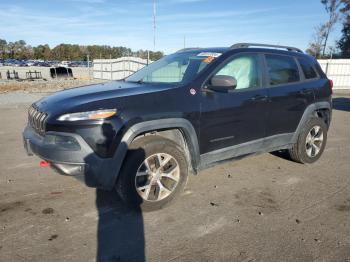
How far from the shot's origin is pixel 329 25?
151 feet

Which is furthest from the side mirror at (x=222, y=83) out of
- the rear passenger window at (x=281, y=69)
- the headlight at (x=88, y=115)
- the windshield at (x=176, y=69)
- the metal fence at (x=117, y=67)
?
the metal fence at (x=117, y=67)

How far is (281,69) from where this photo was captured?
466 cm

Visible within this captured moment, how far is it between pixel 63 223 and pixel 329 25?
51.1 m

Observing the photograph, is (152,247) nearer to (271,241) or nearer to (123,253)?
(123,253)

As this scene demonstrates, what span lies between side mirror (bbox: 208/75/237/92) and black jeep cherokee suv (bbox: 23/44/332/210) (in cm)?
1

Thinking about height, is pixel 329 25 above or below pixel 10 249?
above

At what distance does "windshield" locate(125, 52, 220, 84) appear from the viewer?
3959mm

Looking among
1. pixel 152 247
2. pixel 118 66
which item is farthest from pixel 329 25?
pixel 152 247

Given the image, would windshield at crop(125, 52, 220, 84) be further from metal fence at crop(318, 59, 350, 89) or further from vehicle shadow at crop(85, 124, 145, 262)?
metal fence at crop(318, 59, 350, 89)

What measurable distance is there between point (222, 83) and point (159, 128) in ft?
3.02

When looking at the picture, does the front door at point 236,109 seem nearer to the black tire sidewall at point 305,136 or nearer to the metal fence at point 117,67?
the black tire sidewall at point 305,136

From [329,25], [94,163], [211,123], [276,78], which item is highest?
[329,25]

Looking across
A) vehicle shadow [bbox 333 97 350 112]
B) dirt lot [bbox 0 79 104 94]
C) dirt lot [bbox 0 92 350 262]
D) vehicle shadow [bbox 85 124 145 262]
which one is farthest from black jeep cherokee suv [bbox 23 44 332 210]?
dirt lot [bbox 0 79 104 94]

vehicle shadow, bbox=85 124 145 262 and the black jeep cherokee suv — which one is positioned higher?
the black jeep cherokee suv
